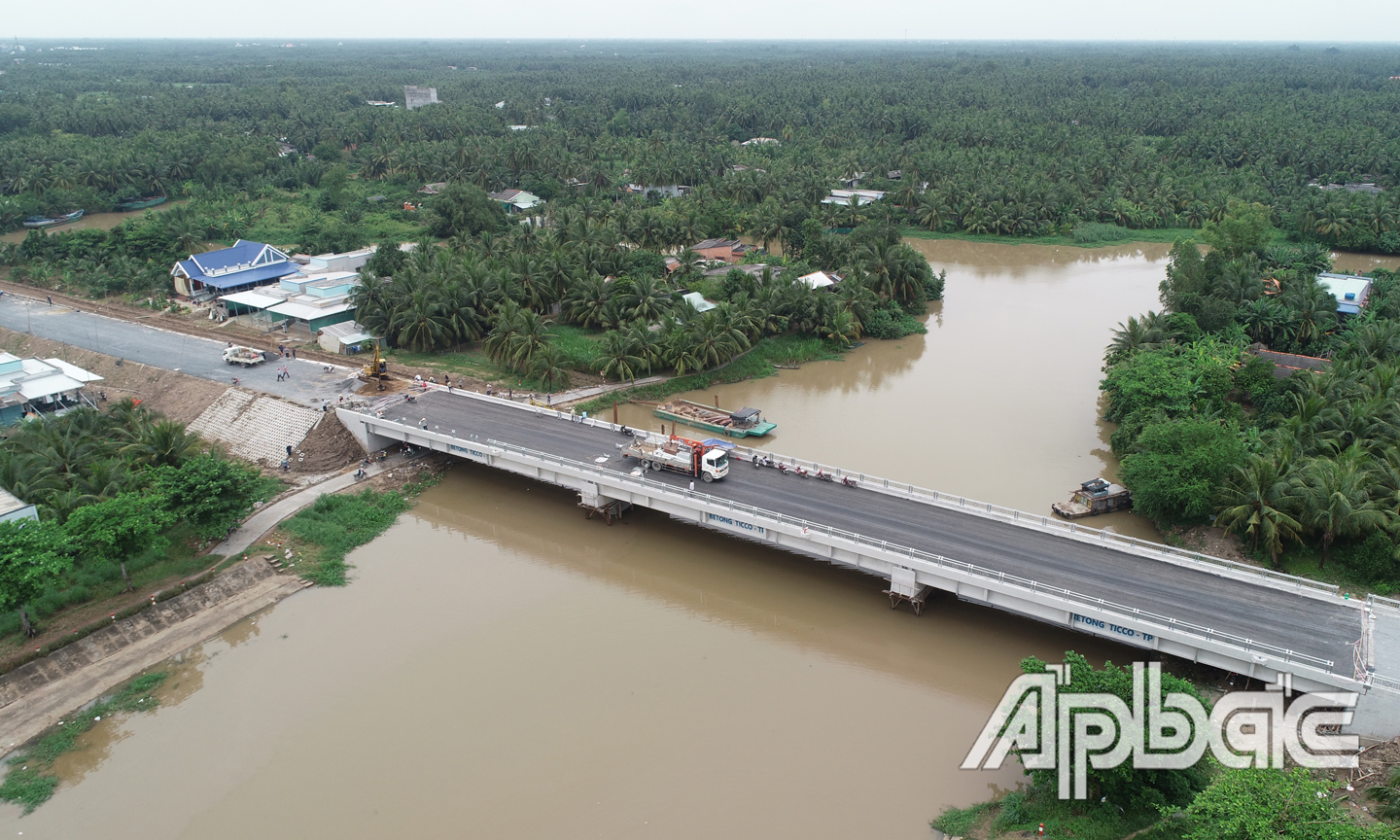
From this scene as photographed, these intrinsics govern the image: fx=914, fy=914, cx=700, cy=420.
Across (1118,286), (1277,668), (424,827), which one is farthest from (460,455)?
(1118,286)

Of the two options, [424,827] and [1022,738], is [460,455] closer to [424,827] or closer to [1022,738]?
[424,827]

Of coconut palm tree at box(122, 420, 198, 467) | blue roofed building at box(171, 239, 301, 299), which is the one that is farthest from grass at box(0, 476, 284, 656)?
blue roofed building at box(171, 239, 301, 299)

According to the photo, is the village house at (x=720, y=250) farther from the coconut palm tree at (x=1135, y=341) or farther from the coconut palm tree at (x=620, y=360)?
the coconut palm tree at (x=1135, y=341)

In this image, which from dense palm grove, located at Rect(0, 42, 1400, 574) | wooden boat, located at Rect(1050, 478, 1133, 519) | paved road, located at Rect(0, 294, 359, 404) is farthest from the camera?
paved road, located at Rect(0, 294, 359, 404)

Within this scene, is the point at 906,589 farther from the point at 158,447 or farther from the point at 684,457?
the point at 158,447

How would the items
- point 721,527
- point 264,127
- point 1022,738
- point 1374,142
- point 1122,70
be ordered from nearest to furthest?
point 1022,738 → point 721,527 → point 1374,142 → point 264,127 → point 1122,70

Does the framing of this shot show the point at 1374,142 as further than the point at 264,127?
No

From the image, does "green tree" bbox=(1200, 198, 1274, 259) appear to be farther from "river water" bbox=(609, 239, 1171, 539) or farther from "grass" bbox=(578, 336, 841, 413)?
"grass" bbox=(578, 336, 841, 413)
